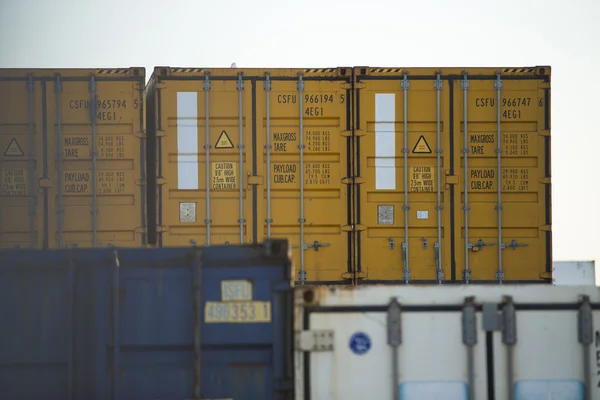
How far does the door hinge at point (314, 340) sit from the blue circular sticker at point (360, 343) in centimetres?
16

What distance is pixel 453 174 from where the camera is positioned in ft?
37.4

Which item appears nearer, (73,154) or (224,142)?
(224,142)

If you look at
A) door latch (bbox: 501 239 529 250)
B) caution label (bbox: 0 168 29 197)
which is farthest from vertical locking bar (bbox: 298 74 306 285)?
caution label (bbox: 0 168 29 197)

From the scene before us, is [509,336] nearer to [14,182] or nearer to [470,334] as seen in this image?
[470,334]

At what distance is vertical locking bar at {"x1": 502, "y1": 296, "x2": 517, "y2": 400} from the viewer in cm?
649

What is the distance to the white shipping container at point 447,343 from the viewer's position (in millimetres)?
6520

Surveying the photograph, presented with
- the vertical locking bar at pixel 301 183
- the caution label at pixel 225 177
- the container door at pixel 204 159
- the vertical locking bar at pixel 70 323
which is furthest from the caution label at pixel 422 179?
the vertical locking bar at pixel 70 323

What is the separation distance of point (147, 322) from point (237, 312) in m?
0.67

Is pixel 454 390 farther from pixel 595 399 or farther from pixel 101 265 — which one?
pixel 101 265

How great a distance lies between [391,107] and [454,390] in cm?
550

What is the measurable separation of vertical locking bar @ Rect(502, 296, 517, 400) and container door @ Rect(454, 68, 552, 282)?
4.88 meters

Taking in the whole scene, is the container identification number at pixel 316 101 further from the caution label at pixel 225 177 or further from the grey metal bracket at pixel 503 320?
the grey metal bracket at pixel 503 320

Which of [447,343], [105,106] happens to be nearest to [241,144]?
[105,106]

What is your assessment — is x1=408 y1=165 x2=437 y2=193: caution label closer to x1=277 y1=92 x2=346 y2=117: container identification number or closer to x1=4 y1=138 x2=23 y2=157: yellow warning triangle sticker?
x1=277 y1=92 x2=346 y2=117: container identification number
